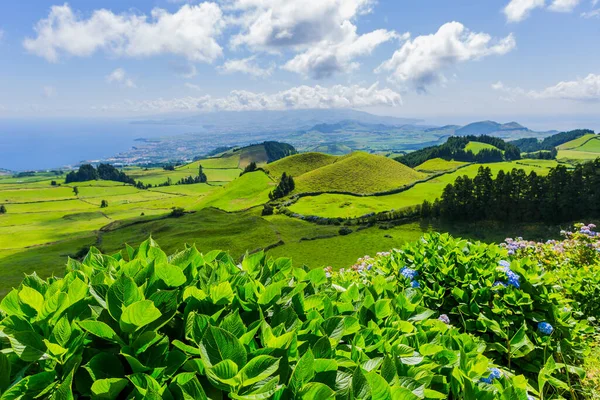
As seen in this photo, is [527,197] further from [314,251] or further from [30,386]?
[30,386]

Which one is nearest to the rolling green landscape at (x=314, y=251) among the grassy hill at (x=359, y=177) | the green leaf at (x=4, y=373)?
the green leaf at (x=4, y=373)

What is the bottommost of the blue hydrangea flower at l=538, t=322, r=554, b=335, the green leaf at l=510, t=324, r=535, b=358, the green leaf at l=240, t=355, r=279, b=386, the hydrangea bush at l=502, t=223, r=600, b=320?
the hydrangea bush at l=502, t=223, r=600, b=320

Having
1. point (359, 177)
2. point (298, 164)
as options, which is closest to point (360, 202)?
point (359, 177)

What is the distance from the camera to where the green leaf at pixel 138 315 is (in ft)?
7.52

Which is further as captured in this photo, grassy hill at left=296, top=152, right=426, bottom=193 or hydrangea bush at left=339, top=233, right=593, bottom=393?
grassy hill at left=296, top=152, right=426, bottom=193

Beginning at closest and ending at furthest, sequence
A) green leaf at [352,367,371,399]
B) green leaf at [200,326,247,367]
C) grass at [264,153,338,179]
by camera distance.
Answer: green leaf at [352,367,371,399] < green leaf at [200,326,247,367] < grass at [264,153,338,179]

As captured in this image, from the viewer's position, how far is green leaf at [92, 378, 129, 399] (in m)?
2.05

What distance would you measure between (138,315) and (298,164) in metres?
173

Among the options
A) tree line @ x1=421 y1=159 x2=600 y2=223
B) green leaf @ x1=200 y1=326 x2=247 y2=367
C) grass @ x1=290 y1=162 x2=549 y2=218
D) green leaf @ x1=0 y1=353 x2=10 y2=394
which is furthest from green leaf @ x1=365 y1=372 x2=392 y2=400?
grass @ x1=290 y1=162 x2=549 y2=218

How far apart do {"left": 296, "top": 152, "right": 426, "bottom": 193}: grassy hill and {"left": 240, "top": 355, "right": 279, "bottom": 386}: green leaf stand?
417 feet

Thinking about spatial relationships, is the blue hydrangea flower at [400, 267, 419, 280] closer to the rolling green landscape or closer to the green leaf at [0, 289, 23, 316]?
the rolling green landscape

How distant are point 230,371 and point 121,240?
327 feet

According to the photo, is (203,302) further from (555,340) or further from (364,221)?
(364,221)

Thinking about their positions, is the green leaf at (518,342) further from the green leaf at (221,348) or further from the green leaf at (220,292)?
the green leaf at (221,348)
